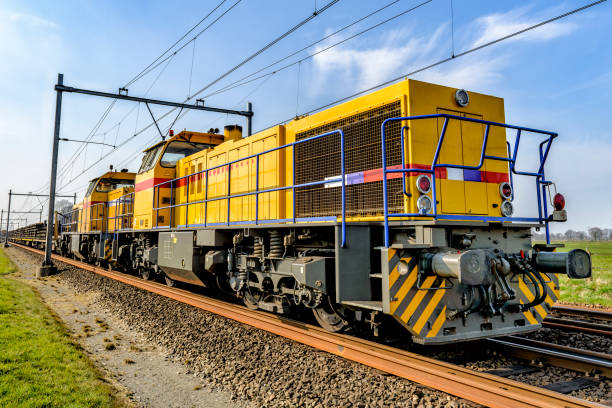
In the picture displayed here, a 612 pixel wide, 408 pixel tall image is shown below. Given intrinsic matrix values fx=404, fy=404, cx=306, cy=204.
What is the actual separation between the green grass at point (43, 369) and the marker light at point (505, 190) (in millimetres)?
5015

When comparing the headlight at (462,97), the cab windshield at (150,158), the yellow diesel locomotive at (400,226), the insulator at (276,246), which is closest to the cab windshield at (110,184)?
the cab windshield at (150,158)

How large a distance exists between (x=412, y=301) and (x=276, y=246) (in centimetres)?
233

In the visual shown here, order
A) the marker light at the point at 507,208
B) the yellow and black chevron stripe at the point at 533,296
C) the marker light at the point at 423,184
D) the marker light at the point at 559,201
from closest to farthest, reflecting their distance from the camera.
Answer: the marker light at the point at 423,184
the yellow and black chevron stripe at the point at 533,296
the marker light at the point at 559,201
the marker light at the point at 507,208

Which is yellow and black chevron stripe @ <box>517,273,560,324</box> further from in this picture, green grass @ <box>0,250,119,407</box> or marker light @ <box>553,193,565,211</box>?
green grass @ <box>0,250,119,407</box>

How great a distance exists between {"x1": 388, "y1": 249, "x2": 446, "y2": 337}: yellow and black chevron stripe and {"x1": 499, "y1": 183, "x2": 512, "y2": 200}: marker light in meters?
1.96

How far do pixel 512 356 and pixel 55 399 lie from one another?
4709mm

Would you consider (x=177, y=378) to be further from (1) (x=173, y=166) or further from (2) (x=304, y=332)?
(1) (x=173, y=166)

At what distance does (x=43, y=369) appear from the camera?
4340mm

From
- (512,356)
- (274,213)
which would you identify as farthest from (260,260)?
(512,356)

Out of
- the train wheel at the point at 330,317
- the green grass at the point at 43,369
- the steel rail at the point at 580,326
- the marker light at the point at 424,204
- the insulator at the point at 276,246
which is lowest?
the green grass at the point at 43,369

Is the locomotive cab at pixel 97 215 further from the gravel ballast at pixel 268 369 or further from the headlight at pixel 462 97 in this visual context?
the headlight at pixel 462 97

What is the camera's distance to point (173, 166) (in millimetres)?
10070

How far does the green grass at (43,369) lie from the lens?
359 centimetres

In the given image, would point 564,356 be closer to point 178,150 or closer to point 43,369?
point 43,369
